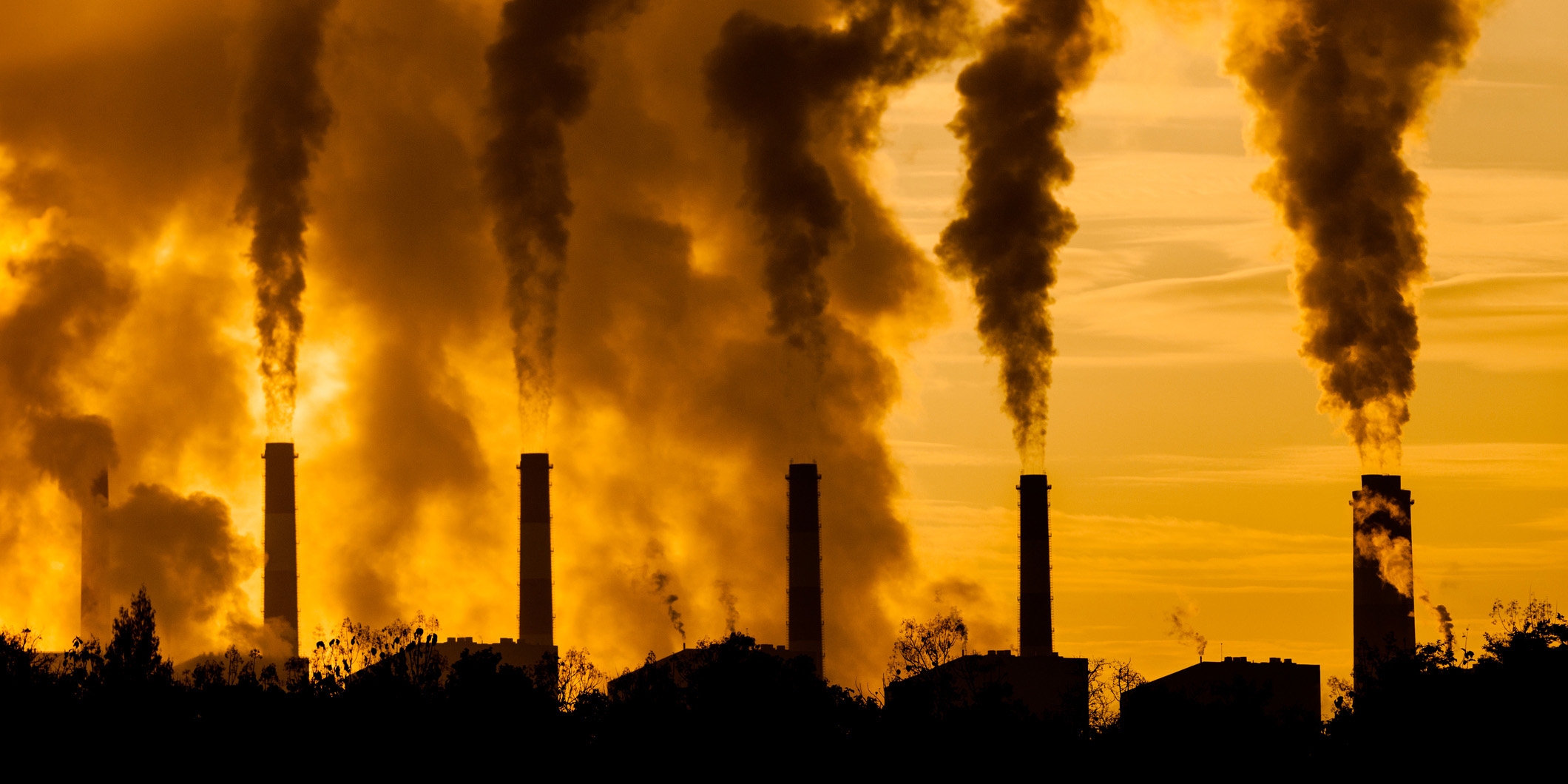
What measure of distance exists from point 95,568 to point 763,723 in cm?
2676

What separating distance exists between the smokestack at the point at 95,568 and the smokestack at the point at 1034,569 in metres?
26.6

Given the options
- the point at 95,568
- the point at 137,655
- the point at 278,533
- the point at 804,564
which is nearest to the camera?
the point at 137,655

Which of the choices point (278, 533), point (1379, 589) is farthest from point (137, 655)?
point (1379, 589)

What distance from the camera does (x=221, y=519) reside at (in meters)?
67.4

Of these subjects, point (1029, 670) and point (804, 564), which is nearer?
point (1029, 670)

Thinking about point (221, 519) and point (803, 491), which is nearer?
point (803, 491)

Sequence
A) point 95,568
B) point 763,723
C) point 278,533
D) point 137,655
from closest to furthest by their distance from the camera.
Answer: point 763,723, point 137,655, point 278,533, point 95,568

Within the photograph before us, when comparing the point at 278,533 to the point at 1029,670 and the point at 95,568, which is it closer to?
the point at 95,568

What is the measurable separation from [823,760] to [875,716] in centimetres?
359

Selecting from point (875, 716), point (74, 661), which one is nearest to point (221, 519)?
point (74, 661)

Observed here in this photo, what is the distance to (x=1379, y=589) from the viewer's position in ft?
184

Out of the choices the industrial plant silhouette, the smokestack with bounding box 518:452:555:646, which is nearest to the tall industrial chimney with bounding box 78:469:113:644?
the industrial plant silhouette

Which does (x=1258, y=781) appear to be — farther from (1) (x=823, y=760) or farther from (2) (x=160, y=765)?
(2) (x=160, y=765)

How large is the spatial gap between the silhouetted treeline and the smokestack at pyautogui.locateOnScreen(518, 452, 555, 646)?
9.74m
